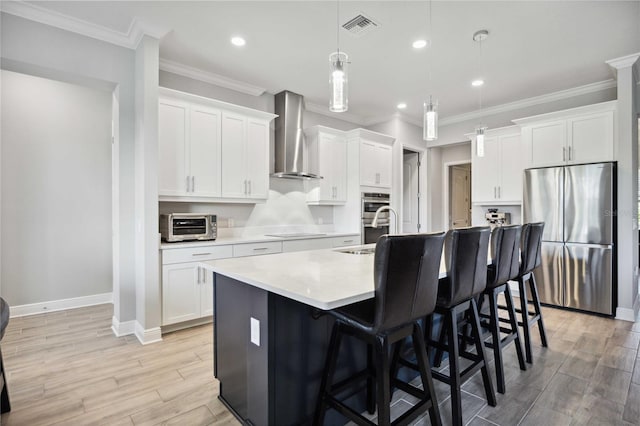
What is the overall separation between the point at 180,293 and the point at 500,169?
466 cm

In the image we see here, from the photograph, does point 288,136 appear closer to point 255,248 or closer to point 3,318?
point 255,248

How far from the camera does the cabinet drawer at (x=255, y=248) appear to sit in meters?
3.56

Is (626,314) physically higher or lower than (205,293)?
lower

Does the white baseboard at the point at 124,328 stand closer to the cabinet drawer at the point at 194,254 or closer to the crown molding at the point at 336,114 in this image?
the cabinet drawer at the point at 194,254

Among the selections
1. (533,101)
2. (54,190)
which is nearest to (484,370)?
(533,101)

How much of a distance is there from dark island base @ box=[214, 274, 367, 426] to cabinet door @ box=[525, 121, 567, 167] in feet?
12.3

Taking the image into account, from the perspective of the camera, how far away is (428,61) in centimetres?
357

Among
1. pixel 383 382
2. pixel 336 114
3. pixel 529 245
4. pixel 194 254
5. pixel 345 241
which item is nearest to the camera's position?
pixel 383 382

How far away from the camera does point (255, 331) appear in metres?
1.61

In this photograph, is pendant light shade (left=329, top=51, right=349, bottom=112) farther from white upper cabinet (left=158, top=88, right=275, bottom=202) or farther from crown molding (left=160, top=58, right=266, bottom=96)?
crown molding (left=160, top=58, right=266, bottom=96)

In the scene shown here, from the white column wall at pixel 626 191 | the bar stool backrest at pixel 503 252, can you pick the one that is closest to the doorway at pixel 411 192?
the white column wall at pixel 626 191

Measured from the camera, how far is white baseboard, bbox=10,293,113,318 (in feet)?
12.1

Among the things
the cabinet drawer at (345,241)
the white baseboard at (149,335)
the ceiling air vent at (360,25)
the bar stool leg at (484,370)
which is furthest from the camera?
the cabinet drawer at (345,241)

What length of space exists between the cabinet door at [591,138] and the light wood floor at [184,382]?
193 centimetres
